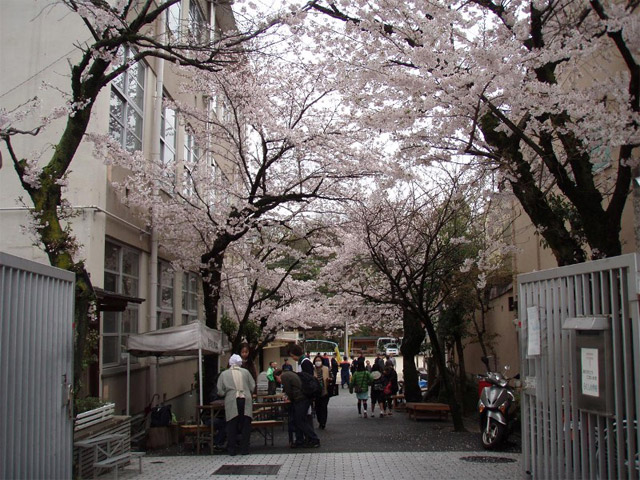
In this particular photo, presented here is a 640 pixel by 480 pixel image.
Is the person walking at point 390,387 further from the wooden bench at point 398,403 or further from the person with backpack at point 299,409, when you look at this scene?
the person with backpack at point 299,409

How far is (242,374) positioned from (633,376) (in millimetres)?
7606

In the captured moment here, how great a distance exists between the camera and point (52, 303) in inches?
247

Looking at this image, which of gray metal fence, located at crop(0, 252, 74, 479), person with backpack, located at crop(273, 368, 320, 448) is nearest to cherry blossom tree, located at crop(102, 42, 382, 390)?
person with backpack, located at crop(273, 368, 320, 448)

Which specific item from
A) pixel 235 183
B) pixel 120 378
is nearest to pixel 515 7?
pixel 120 378

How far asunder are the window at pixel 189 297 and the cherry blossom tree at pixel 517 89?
39.8 ft

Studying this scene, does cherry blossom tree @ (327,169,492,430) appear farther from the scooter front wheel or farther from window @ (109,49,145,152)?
window @ (109,49,145,152)

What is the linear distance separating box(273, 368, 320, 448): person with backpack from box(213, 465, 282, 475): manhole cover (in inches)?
93.7

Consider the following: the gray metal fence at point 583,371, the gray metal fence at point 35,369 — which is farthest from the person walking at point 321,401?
the gray metal fence at point 583,371

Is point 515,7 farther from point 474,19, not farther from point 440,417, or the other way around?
point 440,417

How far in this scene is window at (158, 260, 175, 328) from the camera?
17234 millimetres

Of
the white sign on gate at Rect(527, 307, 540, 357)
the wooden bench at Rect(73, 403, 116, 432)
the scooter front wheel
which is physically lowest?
the scooter front wheel

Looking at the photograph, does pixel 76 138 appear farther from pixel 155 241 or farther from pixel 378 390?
pixel 378 390

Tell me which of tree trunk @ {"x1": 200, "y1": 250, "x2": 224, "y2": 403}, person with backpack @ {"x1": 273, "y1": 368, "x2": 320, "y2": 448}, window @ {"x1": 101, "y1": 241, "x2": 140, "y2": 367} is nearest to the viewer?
person with backpack @ {"x1": 273, "y1": 368, "x2": 320, "y2": 448}

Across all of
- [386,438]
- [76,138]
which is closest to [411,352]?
[386,438]
